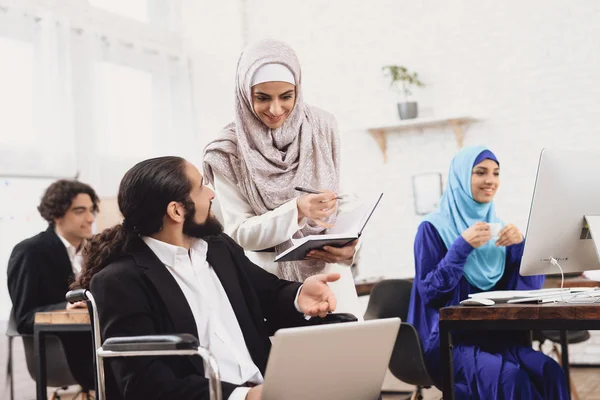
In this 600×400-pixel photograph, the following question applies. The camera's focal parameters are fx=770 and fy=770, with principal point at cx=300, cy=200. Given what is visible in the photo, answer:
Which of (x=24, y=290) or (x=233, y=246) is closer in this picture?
(x=233, y=246)

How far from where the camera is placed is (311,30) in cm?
659

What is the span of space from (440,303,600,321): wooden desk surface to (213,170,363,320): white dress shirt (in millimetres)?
387

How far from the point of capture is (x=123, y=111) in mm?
5918

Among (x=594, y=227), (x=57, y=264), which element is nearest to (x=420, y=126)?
(x=57, y=264)

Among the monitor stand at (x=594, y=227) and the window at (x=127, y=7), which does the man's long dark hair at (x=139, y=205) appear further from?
the window at (x=127, y=7)

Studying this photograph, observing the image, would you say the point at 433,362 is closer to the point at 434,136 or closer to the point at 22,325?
the point at 22,325

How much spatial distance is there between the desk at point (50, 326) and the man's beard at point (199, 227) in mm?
858

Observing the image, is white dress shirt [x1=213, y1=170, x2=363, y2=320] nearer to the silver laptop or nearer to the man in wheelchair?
the man in wheelchair

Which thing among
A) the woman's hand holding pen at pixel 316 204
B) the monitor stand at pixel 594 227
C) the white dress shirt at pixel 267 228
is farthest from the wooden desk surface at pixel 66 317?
the monitor stand at pixel 594 227

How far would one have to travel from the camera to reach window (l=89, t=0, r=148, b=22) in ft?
19.4

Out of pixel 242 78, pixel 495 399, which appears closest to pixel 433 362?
pixel 495 399

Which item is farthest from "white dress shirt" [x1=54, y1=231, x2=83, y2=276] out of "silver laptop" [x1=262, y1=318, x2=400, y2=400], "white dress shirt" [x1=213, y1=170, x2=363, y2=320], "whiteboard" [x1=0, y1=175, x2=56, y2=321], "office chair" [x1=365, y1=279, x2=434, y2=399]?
"silver laptop" [x1=262, y1=318, x2=400, y2=400]

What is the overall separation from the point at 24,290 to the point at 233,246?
174 centimetres

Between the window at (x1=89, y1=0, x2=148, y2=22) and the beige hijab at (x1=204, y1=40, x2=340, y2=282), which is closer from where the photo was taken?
the beige hijab at (x1=204, y1=40, x2=340, y2=282)
